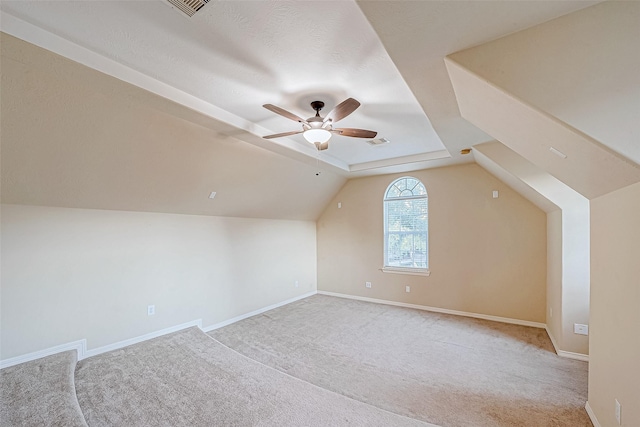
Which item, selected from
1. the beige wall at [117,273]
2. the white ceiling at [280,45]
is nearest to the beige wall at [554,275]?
the white ceiling at [280,45]

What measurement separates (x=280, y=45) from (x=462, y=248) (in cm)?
430

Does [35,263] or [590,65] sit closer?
[590,65]

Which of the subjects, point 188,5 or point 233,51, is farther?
point 233,51

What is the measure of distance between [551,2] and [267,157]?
320 cm

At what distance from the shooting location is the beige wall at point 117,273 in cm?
268

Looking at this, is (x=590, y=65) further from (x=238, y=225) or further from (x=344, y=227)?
(x=344, y=227)

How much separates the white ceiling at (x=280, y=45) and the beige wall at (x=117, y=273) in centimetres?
191

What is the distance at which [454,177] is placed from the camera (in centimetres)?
481

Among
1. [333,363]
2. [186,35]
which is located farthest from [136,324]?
[186,35]

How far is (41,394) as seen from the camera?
2.12 meters

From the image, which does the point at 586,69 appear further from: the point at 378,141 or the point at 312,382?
the point at 312,382

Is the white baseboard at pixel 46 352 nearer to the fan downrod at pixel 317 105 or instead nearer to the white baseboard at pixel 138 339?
the white baseboard at pixel 138 339

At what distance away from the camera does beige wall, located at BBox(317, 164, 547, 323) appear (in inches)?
163

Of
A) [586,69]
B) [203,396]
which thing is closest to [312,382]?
[203,396]
